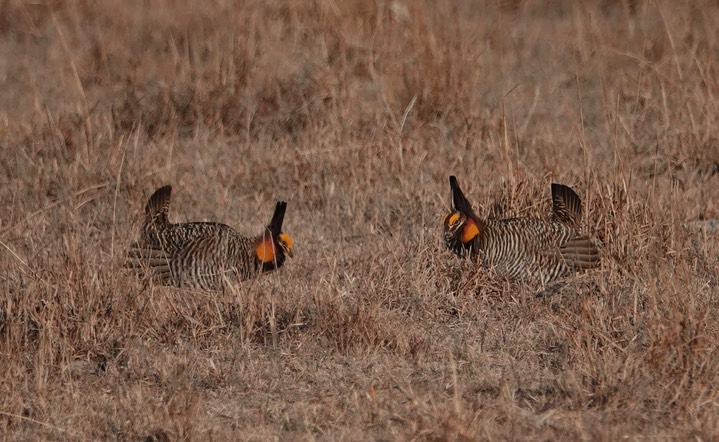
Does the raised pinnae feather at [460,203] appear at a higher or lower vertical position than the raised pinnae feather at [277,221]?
higher

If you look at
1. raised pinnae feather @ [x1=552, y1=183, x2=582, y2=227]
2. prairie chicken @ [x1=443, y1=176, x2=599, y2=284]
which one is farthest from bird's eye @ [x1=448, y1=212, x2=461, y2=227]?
raised pinnae feather @ [x1=552, y1=183, x2=582, y2=227]

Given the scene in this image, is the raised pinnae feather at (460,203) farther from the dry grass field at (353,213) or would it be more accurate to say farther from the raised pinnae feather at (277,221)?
the raised pinnae feather at (277,221)

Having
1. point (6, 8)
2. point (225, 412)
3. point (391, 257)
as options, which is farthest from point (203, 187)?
point (6, 8)

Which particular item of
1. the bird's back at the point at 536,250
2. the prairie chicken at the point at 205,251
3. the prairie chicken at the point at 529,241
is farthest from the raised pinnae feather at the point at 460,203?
the prairie chicken at the point at 205,251

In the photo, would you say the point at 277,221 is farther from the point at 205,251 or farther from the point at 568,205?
the point at 568,205

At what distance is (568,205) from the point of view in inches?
205

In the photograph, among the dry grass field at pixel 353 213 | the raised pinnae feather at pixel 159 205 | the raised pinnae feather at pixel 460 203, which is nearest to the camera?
the dry grass field at pixel 353 213

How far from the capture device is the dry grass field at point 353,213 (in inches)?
145

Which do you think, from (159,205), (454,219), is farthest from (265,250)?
(454,219)

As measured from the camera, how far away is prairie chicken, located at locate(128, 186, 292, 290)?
16.7 feet

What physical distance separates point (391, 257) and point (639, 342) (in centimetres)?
122

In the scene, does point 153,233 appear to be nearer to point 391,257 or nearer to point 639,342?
point 391,257

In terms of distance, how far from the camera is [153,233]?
17.4 feet

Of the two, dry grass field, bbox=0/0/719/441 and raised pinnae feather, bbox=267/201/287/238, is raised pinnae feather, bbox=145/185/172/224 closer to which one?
dry grass field, bbox=0/0/719/441
